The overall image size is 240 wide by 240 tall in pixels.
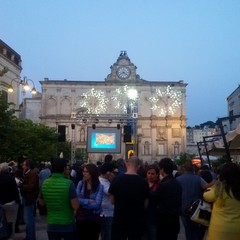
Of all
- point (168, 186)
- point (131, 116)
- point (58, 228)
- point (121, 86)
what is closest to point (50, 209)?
point (58, 228)

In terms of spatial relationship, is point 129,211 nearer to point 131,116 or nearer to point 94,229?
point 94,229

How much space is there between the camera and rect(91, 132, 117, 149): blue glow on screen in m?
37.4

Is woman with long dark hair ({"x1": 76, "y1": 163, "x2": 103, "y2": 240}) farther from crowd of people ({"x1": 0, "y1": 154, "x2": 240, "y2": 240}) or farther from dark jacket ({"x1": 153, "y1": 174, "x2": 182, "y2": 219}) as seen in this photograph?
dark jacket ({"x1": 153, "y1": 174, "x2": 182, "y2": 219})

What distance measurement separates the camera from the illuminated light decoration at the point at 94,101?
72.1m

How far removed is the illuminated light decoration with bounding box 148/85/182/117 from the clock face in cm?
519

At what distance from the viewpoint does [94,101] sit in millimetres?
73562

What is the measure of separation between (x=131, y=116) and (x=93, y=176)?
32.6 metres

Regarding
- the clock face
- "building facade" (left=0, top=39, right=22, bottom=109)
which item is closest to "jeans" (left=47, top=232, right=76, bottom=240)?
"building facade" (left=0, top=39, right=22, bottom=109)

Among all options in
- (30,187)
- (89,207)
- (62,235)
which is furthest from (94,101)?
(62,235)

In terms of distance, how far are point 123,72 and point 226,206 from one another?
238 feet

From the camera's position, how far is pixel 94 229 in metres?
6.82

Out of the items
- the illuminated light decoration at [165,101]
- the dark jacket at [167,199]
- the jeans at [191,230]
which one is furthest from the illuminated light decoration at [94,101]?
the dark jacket at [167,199]

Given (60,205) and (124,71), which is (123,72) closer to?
(124,71)

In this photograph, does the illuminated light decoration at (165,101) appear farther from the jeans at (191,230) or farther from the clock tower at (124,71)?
the jeans at (191,230)
